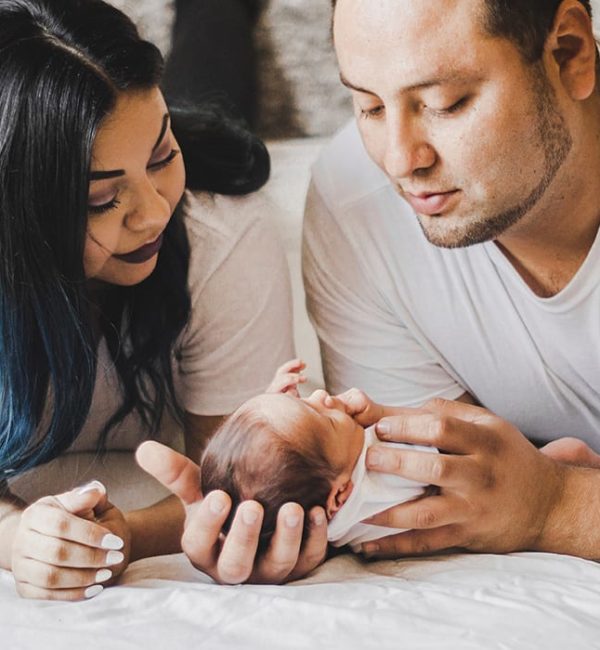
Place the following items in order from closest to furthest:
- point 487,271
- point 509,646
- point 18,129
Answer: point 509,646 < point 18,129 < point 487,271

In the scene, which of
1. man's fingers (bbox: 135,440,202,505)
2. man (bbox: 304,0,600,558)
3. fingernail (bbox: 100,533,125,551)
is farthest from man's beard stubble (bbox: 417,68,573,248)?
fingernail (bbox: 100,533,125,551)

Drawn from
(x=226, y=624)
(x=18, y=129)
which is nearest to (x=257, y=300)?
(x=18, y=129)

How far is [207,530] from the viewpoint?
3.86ft

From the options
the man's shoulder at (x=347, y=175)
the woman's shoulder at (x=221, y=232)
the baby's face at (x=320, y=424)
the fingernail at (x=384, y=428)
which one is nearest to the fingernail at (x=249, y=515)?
the baby's face at (x=320, y=424)

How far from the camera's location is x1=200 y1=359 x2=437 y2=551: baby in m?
1.18

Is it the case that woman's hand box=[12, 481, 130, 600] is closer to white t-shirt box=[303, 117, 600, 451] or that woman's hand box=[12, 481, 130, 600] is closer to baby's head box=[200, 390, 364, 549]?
baby's head box=[200, 390, 364, 549]

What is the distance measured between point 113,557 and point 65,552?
0.18 ft

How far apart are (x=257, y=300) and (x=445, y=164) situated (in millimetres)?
378

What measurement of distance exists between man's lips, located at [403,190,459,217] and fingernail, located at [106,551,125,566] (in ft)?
1.92

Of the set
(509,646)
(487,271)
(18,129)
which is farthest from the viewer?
(487,271)

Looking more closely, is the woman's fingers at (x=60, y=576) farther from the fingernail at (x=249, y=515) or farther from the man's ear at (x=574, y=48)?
the man's ear at (x=574, y=48)

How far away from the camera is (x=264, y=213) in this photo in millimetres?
1576

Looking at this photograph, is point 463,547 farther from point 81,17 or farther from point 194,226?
point 81,17

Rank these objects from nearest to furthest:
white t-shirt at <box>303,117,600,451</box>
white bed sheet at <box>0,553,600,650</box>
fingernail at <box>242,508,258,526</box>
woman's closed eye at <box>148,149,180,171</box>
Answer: white bed sheet at <box>0,553,600,650</box>
fingernail at <box>242,508,258,526</box>
woman's closed eye at <box>148,149,180,171</box>
white t-shirt at <box>303,117,600,451</box>
